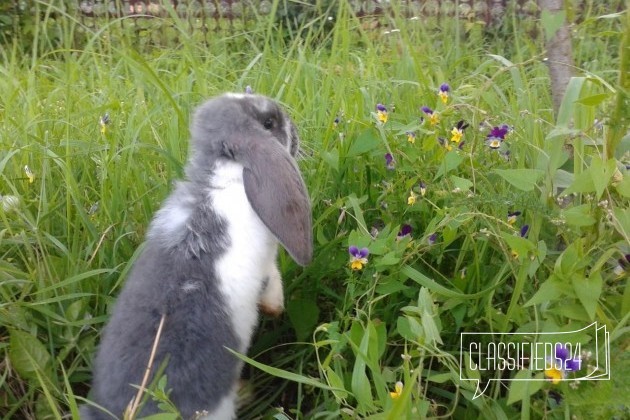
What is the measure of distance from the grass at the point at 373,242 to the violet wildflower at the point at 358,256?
1.4 inches

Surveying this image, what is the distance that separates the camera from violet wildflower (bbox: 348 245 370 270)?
2.12 meters

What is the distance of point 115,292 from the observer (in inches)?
98.7

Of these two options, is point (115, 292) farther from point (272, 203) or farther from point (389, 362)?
point (389, 362)

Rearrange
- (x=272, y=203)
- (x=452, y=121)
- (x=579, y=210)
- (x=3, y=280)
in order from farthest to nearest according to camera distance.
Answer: (x=452, y=121), (x=3, y=280), (x=272, y=203), (x=579, y=210)

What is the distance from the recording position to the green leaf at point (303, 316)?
7.86ft

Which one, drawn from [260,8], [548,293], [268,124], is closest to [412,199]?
[268,124]

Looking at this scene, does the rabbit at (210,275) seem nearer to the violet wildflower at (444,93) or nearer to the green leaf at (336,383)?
the green leaf at (336,383)

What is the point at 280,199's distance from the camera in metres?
2.11

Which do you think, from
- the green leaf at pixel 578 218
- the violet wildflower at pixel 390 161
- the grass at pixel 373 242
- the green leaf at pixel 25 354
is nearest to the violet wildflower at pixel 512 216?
the grass at pixel 373 242

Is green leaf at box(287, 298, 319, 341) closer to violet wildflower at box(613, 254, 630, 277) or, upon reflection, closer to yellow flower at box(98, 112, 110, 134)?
violet wildflower at box(613, 254, 630, 277)

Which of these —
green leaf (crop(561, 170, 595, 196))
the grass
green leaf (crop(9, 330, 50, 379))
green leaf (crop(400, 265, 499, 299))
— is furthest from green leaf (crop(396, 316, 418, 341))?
green leaf (crop(9, 330, 50, 379))

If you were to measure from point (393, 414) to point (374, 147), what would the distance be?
1130 millimetres

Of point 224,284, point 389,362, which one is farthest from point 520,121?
point 224,284

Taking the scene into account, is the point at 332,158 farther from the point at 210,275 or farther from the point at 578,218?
the point at 578,218
